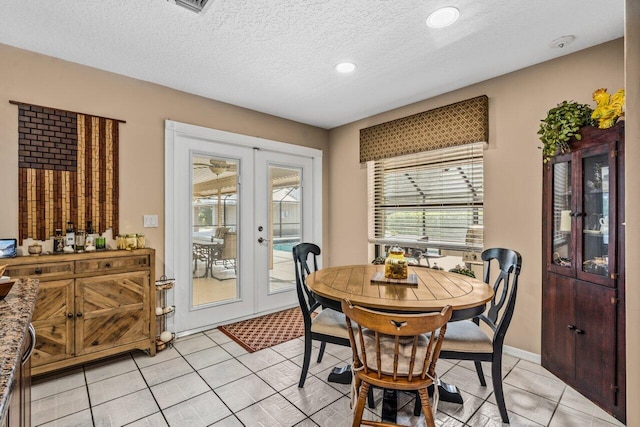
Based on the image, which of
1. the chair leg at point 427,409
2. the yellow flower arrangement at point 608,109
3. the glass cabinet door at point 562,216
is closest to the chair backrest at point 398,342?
the chair leg at point 427,409

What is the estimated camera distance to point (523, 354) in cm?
271

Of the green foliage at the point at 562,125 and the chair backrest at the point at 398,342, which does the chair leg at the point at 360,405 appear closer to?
the chair backrest at the point at 398,342

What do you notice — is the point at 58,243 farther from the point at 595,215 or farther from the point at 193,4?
the point at 595,215

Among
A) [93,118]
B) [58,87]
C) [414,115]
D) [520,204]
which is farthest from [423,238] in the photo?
[58,87]

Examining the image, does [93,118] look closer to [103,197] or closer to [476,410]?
[103,197]

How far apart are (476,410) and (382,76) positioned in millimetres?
2697

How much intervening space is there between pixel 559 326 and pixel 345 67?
267 centimetres

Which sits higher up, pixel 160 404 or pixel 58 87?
pixel 58 87

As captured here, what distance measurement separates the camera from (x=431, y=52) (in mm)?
2457

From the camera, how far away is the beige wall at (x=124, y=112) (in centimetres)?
239

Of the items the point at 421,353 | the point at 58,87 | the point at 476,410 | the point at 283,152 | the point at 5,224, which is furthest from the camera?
the point at 283,152

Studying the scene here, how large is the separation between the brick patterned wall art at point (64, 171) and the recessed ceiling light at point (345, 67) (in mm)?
2029

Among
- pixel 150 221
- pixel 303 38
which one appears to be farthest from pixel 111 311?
pixel 303 38

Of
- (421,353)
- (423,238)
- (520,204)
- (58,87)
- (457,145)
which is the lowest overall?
(421,353)
